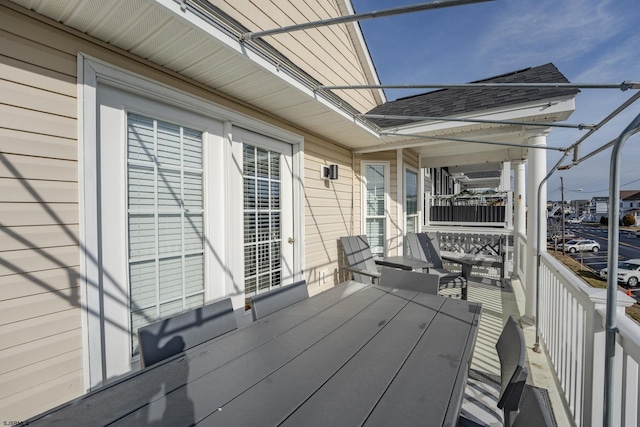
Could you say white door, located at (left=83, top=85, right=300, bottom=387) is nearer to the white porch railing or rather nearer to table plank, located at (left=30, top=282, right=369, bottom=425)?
table plank, located at (left=30, top=282, right=369, bottom=425)

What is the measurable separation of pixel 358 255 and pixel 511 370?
10.6 feet

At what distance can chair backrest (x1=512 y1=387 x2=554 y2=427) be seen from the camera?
0.78 m

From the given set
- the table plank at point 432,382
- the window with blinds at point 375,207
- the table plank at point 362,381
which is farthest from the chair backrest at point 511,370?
the window with blinds at point 375,207

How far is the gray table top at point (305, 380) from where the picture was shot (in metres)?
0.93

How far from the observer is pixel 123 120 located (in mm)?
1950

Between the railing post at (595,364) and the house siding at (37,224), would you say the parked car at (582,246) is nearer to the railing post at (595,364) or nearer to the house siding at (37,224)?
the railing post at (595,364)

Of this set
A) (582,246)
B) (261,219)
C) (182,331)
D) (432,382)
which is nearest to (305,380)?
(432,382)

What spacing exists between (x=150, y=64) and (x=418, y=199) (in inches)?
211

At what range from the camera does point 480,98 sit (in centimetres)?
387

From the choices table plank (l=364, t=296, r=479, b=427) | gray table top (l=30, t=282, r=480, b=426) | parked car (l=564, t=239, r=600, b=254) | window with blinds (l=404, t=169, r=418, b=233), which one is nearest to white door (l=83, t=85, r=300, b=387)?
gray table top (l=30, t=282, r=480, b=426)

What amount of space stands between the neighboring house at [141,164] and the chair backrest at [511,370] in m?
1.77

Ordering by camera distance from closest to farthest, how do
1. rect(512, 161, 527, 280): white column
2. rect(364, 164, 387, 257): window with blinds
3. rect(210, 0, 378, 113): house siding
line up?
1. rect(210, 0, 378, 113): house siding
2. rect(364, 164, 387, 257): window with blinds
3. rect(512, 161, 527, 280): white column

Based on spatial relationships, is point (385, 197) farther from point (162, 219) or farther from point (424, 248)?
point (162, 219)

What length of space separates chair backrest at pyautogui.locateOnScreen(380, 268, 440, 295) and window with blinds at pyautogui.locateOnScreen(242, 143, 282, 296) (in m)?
1.32
